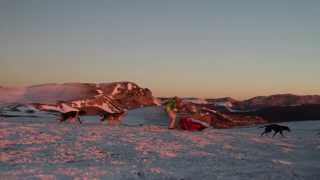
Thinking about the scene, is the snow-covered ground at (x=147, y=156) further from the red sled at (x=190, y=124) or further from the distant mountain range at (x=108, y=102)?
the distant mountain range at (x=108, y=102)

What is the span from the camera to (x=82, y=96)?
295 feet

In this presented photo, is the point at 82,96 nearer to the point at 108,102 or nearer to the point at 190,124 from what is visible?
the point at 108,102

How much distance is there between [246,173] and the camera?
18750 mm

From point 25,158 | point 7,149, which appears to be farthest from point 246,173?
point 7,149

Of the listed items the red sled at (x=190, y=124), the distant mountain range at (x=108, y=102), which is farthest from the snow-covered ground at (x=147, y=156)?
the distant mountain range at (x=108, y=102)

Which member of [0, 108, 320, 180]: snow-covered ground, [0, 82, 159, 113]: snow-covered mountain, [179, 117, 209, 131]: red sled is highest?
[0, 82, 159, 113]: snow-covered mountain

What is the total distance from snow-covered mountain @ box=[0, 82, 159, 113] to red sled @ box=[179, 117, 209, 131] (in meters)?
41.1

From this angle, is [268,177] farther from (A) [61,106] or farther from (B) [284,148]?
(A) [61,106]

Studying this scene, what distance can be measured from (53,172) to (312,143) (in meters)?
16.5

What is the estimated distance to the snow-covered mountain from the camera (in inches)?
3189

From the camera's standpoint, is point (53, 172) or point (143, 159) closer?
point (53, 172)

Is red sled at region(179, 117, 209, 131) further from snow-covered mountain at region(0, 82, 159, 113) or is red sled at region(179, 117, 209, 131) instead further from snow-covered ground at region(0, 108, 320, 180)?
snow-covered mountain at region(0, 82, 159, 113)

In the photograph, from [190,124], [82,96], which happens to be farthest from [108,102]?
[190,124]

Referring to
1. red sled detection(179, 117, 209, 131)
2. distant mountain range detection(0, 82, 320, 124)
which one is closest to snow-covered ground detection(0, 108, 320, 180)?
red sled detection(179, 117, 209, 131)
